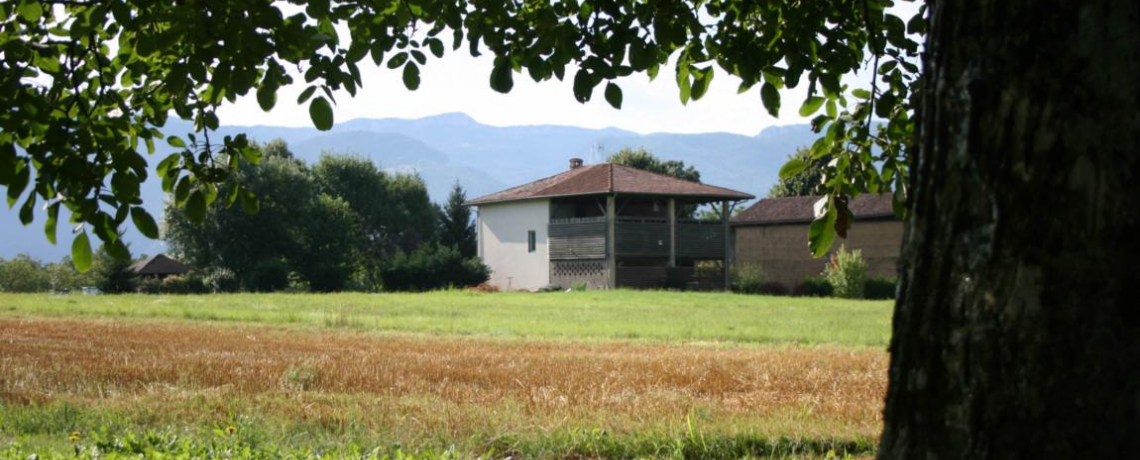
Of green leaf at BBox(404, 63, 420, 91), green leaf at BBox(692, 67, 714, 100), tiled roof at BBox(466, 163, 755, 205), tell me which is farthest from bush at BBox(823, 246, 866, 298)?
green leaf at BBox(404, 63, 420, 91)

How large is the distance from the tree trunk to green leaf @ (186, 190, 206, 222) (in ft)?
12.0

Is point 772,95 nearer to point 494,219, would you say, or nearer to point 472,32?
point 472,32

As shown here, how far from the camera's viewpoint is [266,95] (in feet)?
17.2

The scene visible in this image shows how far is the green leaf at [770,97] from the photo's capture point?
535cm

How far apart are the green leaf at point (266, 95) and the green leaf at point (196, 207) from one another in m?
0.58

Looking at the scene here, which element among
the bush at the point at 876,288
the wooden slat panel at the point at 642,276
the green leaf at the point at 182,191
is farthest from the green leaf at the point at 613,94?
the wooden slat panel at the point at 642,276

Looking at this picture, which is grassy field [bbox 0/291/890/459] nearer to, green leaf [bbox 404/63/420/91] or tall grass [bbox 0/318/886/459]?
tall grass [bbox 0/318/886/459]

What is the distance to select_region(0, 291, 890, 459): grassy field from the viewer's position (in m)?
5.71

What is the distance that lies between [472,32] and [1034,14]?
434cm

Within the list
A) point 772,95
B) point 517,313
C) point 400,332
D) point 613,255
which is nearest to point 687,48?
point 772,95

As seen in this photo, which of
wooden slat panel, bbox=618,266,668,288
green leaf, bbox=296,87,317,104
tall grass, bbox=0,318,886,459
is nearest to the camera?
green leaf, bbox=296,87,317,104

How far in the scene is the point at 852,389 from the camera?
873cm

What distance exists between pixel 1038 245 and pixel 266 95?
4084 mm

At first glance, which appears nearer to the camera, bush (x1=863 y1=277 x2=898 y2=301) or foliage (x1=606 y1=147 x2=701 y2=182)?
bush (x1=863 y1=277 x2=898 y2=301)
